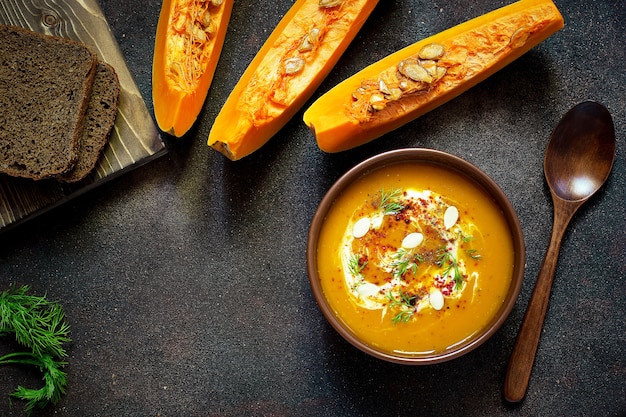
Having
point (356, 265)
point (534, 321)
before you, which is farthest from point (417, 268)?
point (534, 321)

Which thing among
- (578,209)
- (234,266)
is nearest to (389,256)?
(234,266)

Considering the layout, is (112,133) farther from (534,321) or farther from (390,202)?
(534,321)

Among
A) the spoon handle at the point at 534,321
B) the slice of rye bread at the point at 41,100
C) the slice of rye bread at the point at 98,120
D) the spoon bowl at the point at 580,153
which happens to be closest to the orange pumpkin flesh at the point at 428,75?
the spoon bowl at the point at 580,153

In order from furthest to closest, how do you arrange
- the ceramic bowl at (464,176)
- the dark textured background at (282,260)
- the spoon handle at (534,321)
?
the dark textured background at (282,260) < the spoon handle at (534,321) < the ceramic bowl at (464,176)

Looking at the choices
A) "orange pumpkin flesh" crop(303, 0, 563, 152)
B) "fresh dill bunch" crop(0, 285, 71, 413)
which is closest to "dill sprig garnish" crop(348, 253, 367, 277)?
"orange pumpkin flesh" crop(303, 0, 563, 152)

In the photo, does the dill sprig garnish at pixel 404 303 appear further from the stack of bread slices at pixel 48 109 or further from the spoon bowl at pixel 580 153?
the stack of bread slices at pixel 48 109

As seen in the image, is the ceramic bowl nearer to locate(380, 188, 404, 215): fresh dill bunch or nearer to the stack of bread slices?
locate(380, 188, 404, 215): fresh dill bunch
